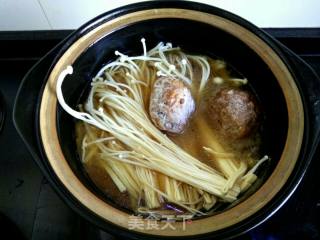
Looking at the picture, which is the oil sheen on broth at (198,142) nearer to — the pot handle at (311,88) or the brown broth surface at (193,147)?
the brown broth surface at (193,147)

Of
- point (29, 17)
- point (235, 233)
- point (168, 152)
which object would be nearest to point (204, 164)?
point (168, 152)

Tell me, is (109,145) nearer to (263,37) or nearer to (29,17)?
(263,37)

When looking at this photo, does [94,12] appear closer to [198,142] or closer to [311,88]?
[198,142]

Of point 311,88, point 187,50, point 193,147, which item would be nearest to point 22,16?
point 187,50

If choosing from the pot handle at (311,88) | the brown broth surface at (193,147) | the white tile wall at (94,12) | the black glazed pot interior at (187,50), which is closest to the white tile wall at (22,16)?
the white tile wall at (94,12)

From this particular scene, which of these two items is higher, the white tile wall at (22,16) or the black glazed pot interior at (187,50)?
the white tile wall at (22,16)

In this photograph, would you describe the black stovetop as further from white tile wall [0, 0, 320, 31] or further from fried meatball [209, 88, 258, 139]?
fried meatball [209, 88, 258, 139]

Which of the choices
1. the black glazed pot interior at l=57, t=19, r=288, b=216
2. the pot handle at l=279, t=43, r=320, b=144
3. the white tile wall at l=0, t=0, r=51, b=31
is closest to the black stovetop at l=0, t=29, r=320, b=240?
the white tile wall at l=0, t=0, r=51, b=31
